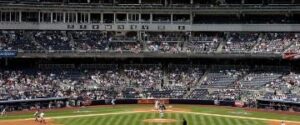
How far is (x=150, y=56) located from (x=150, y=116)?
1978 centimetres

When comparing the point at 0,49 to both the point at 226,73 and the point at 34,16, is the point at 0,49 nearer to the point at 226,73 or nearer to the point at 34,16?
the point at 34,16

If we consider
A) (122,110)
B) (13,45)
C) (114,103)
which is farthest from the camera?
(13,45)

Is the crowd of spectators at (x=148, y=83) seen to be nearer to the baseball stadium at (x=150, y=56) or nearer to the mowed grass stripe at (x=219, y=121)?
the baseball stadium at (x=150, y=56)

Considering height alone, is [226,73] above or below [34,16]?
below

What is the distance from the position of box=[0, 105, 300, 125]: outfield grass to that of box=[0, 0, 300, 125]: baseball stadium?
0.62 metres

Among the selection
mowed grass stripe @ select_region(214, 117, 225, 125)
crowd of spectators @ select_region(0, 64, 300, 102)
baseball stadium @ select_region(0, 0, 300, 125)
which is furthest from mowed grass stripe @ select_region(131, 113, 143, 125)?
crowd of spectators @ select_region(0, 64, 300, 102)

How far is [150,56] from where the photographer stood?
8100 centimetres

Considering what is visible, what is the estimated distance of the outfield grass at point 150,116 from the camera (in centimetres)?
5759

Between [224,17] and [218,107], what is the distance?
1861 cm

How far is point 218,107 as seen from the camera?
72.1m

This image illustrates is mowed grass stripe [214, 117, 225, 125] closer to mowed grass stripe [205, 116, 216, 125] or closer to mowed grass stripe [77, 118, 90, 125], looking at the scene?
mowed grass stripe [205, 116, 216, 125]

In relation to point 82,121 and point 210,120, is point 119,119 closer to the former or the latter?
point 82,121

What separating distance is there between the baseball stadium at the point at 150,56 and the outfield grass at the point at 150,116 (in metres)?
0.62

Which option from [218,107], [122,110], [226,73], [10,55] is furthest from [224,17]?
[10,55]
